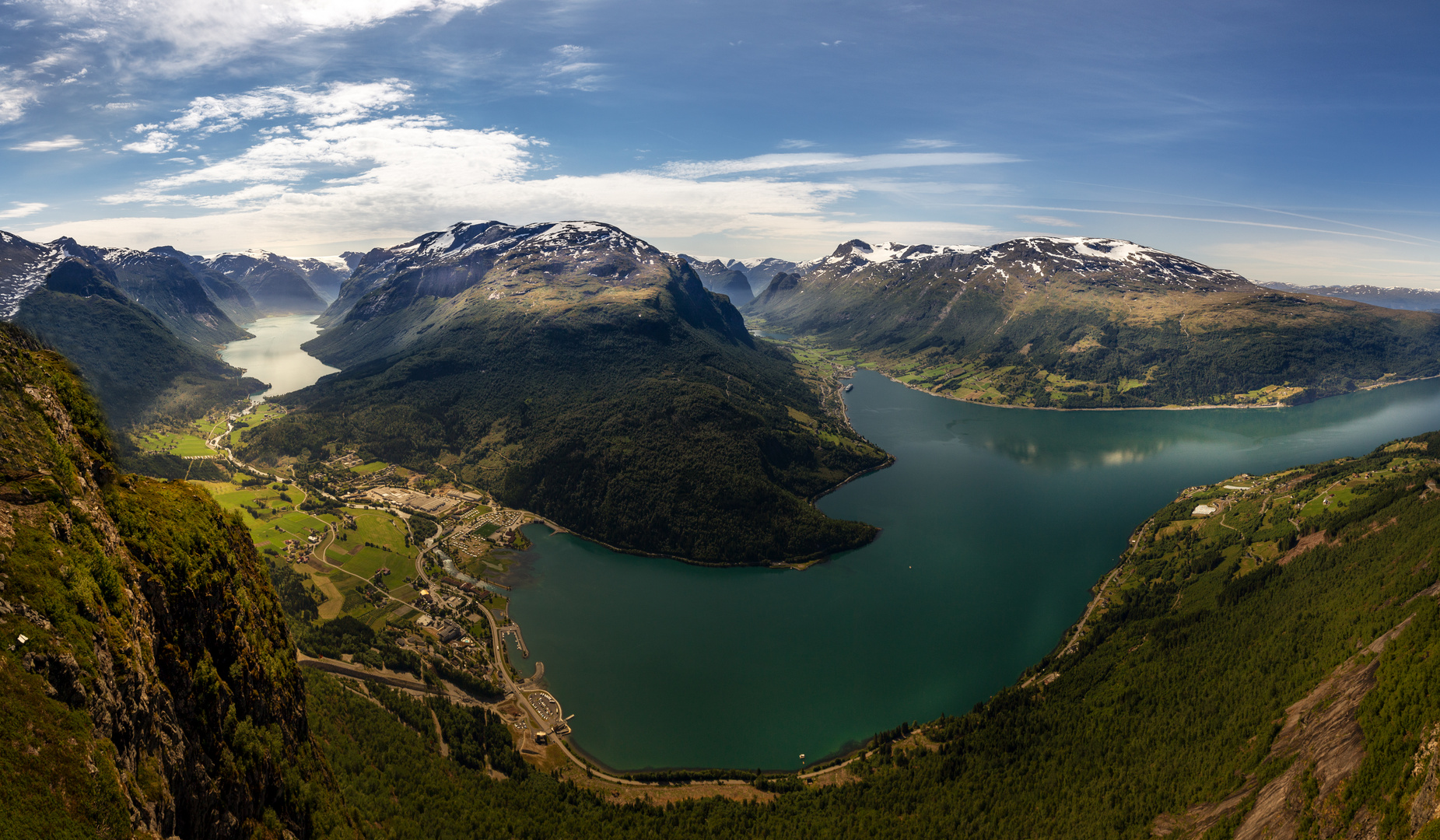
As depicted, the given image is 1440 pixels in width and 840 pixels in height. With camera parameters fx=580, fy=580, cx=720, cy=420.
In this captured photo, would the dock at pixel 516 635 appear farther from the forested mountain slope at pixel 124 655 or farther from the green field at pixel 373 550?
the forested mountain slope at pixel 124 655

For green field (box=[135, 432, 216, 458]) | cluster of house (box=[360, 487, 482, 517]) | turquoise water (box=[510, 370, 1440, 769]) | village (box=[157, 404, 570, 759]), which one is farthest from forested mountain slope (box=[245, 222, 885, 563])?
green field (box=[135, 432, 216, 458])

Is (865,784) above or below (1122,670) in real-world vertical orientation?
below

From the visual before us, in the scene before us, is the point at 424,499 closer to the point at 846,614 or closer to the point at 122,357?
the point at 846,614

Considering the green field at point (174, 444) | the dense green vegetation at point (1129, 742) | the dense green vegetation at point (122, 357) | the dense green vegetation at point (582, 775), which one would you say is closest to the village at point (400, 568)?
the green field at point (174, 444)

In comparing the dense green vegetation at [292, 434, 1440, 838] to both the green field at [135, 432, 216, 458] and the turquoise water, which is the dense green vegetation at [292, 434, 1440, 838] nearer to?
the turquoise water

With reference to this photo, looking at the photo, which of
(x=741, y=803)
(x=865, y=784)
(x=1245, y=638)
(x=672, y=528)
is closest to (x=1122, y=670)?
(x=1245, y=638)

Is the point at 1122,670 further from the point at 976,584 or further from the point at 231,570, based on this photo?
the point at 231,570
